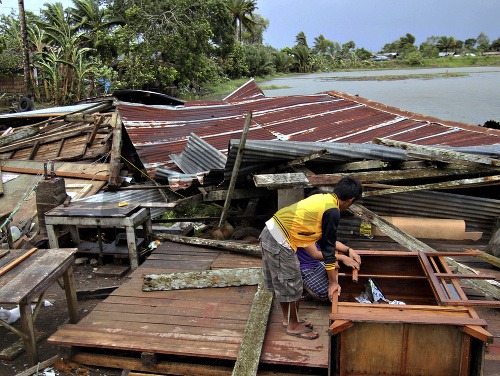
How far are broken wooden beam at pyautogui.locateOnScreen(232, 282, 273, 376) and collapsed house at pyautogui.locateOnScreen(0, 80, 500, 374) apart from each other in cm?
11

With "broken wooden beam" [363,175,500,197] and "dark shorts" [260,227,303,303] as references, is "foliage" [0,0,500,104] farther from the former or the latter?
"dark shorts" [260,227,303,303]

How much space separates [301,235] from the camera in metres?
3.80

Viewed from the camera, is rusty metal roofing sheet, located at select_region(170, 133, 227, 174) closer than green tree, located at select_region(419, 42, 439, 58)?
Yes

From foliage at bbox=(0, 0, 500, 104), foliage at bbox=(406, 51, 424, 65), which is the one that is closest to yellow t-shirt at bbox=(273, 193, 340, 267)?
foliage at bbox=(0, 0, 500, 104)

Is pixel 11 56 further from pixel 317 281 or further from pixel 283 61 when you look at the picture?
pixel 283 61


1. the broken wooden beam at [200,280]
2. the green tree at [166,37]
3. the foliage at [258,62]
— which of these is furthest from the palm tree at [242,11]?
the broken wooden beam at [200,280]

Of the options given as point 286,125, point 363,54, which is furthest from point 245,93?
point 363,54

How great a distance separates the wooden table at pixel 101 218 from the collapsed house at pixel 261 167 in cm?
20

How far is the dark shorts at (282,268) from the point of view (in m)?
3.84

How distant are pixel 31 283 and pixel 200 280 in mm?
1735

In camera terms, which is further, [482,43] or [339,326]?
[482,43]

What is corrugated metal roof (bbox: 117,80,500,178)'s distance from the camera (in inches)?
343

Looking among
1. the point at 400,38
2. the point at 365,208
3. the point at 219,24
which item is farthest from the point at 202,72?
the point at 400,38

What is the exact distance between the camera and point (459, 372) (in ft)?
10.5
